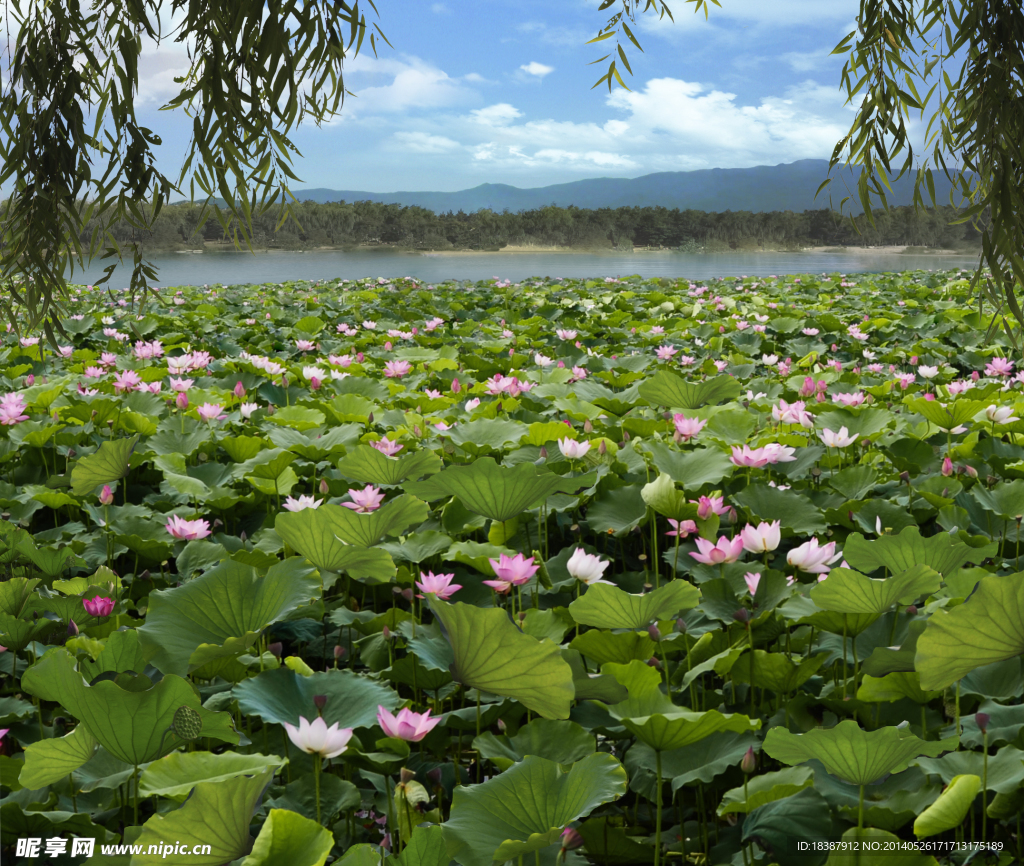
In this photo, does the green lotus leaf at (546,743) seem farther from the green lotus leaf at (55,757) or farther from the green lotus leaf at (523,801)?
the green lotus leaf at (55,757)

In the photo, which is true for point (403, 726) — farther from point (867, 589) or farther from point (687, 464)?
point (687, 464)

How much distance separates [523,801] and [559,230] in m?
40.9

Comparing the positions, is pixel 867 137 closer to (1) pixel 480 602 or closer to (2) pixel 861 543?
(2) pixel 861 543

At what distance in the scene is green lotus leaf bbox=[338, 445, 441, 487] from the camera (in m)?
1.76

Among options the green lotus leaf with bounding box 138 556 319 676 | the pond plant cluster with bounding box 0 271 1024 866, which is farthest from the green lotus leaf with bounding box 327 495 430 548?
the green lotus leaf with bounding box 138 556 319 676

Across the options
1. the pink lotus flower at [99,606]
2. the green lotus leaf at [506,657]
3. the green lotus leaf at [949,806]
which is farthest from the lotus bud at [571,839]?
the pink lotus flower at [99,606]

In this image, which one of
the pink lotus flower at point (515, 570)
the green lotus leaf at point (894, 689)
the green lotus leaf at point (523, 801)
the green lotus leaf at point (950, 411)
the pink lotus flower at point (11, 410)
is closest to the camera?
the green lotus leaf at point (523, 801)

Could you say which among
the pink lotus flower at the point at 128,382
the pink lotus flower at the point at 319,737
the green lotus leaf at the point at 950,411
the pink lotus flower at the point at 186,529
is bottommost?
the pink lotus flower at the point at 319,737

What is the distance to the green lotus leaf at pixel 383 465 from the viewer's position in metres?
1.76

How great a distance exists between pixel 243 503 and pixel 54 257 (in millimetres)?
1532

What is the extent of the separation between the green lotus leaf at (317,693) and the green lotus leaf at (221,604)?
14cm

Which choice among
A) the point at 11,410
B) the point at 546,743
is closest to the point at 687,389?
the point at 546,743

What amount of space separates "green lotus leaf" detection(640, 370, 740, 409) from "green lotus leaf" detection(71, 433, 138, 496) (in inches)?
58.7

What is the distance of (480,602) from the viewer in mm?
1622
